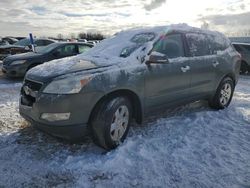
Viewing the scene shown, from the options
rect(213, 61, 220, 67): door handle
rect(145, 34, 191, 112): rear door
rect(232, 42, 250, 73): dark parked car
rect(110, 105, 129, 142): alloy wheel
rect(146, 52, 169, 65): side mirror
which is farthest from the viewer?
rect(232, 42, 250, 73): dark parked car

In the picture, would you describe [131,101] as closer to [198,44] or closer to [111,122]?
[111,122]

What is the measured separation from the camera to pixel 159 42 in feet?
16.4

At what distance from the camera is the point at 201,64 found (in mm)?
5770

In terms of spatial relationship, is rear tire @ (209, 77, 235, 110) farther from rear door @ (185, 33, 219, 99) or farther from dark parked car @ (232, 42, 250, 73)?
dark parked car @ (232, 42, 250, 73)

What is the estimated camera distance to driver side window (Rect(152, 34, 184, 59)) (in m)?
5.00

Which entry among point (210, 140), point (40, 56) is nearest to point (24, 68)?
point (40, 56)

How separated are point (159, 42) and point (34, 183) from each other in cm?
285

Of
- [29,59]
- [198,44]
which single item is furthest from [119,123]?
[29,59]

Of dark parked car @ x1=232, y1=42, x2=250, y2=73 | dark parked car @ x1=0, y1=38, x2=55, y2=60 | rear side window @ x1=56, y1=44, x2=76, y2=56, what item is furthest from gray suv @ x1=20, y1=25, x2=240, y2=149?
dark parked car @ x1=0, y1=38, x2=55, y2=60

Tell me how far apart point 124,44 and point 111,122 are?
4.98 ft

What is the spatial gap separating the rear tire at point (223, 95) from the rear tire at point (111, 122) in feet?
8.73

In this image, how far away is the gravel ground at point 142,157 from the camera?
3562mm

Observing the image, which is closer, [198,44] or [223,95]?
[198,44]

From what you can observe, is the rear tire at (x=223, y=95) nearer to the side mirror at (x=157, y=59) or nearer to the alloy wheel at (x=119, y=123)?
the side mirror at (x=157, y=59)
